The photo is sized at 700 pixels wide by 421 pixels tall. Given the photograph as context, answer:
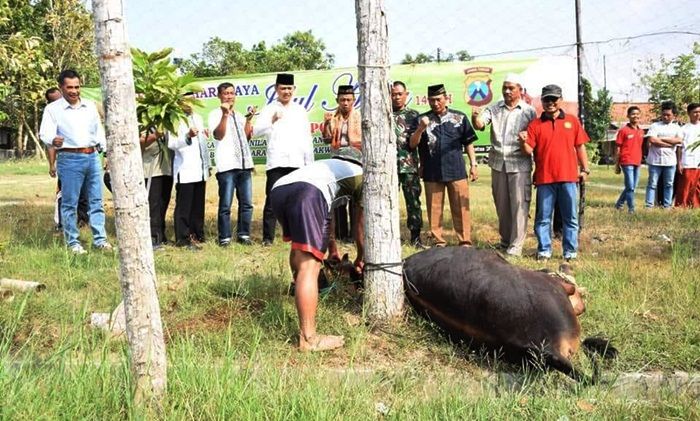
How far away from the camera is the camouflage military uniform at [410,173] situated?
7.13 meters

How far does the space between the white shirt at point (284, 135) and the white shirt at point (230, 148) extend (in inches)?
11.0

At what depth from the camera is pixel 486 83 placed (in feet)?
33.1

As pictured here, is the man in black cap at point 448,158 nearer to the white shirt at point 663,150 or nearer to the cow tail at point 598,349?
the cow tail at point 598,349

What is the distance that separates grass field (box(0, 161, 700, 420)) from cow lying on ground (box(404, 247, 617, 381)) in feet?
0.37

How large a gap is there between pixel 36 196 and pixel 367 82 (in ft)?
37.0

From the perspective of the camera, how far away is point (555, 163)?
20.9 ft

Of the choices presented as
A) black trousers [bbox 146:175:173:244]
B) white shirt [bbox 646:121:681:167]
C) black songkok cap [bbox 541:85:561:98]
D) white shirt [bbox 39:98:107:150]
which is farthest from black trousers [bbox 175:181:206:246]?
white shirt [bbox 646:121:681:167]

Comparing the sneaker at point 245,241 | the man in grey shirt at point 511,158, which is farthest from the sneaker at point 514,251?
the sneaker at point 245,241

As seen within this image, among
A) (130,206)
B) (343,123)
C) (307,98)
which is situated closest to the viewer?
(130,206)

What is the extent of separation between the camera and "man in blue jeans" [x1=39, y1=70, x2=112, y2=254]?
255 inches

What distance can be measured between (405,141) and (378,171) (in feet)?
10.4

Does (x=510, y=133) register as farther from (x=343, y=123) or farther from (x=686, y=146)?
(x=686, y=146)

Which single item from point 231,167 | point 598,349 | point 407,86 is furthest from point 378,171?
point 407,86

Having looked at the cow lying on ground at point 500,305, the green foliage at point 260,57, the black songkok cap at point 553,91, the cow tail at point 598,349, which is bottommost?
the cow tail at point 598,349
